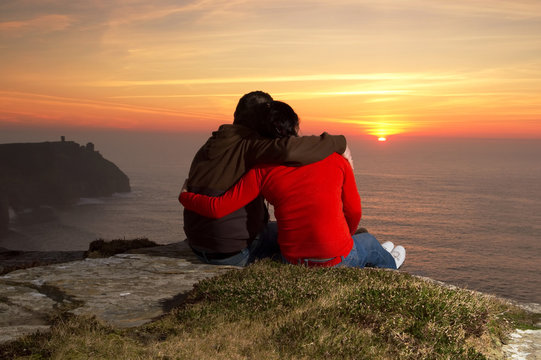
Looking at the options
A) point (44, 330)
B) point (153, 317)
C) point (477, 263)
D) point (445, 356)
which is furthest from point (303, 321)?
point (477, 263)

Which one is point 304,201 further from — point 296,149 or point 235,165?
Answer: point 235,165

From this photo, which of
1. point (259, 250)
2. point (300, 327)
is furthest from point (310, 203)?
point (300, 327)

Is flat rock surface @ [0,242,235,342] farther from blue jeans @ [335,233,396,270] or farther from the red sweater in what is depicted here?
blue jeans @ [335,233,396,270]

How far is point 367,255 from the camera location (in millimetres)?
7656

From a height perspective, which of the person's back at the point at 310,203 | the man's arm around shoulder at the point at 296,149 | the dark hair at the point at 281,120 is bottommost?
the person's back at the point at 310,203

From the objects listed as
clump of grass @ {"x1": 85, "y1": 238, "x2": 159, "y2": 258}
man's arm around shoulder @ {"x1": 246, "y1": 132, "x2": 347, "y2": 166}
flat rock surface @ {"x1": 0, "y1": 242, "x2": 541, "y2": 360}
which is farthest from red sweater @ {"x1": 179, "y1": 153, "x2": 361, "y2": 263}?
clump of grass @ {"x1": 85, "y1": 238, "x2": 159, "y2": 258}

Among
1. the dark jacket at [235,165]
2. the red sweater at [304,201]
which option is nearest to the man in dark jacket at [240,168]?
the dark jacket at [235,165]

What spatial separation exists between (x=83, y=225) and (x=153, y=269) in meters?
199

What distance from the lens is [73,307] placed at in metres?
5.88

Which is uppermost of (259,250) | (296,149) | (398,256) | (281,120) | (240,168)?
(281,120)

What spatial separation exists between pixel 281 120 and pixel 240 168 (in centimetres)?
95

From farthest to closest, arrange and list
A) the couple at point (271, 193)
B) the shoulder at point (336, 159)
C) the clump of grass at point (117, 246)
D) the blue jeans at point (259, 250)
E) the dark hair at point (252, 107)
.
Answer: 1. the clump of grass at point (117, 246)
2. the blue jeans at point (259, 250)
3. the dark hair at point (252, 107)
4. the shoulder at point (336, 159)
5. the couple at point (271, 193)

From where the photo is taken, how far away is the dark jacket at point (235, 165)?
253 inches

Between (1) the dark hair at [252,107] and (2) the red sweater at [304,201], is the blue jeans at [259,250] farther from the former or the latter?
(1) the dark hair at [252,107]
